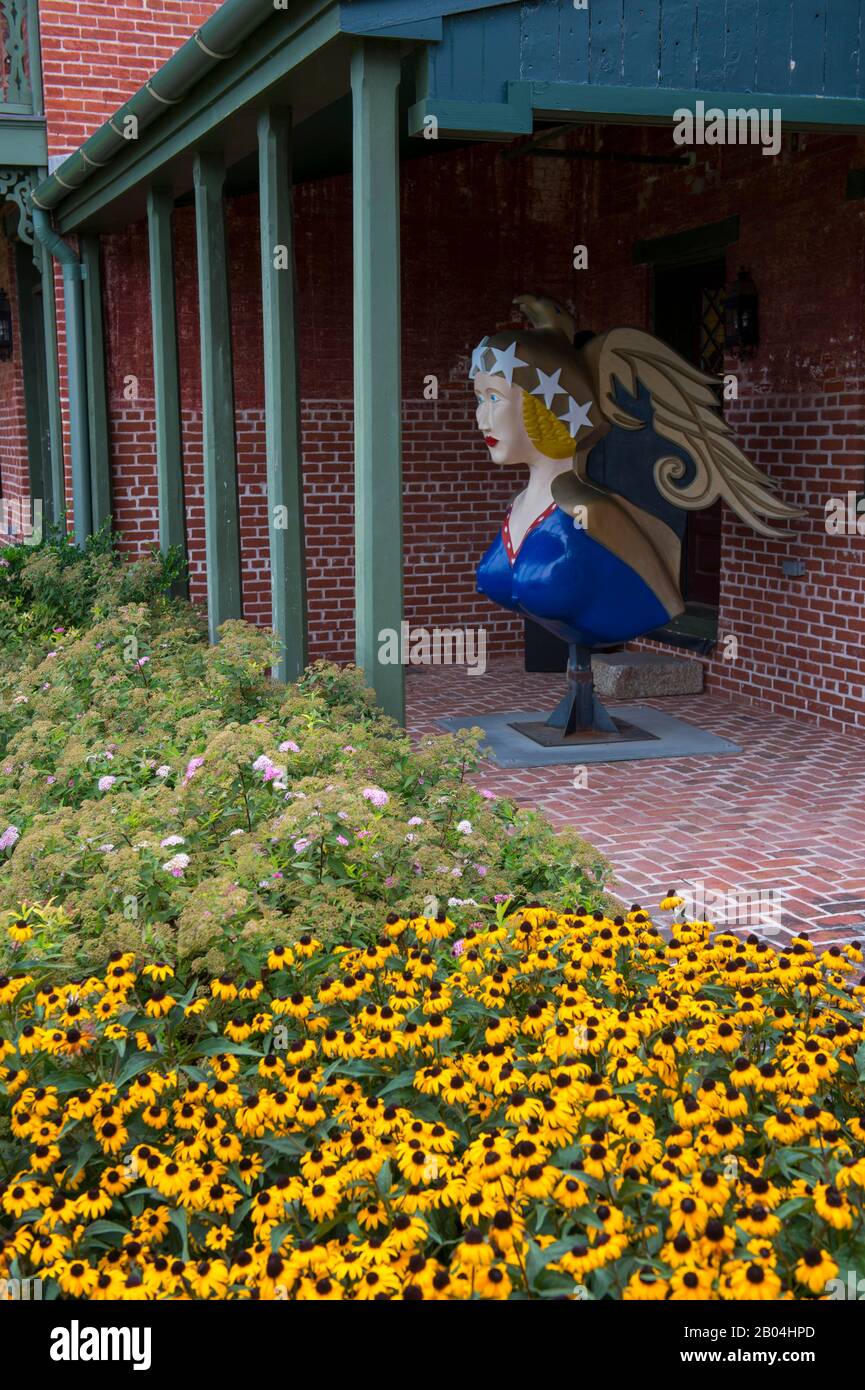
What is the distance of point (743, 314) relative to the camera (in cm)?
855

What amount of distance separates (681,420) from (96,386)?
4964 millimetres

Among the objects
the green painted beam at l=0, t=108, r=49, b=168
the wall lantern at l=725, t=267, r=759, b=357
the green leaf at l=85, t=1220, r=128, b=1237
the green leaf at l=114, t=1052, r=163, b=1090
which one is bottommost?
the green leaf at l=85, t=1220, r=128, b=1237

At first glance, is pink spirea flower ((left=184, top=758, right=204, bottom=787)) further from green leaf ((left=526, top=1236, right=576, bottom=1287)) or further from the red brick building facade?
the red brick building facade

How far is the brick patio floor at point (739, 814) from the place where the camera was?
5230 mm

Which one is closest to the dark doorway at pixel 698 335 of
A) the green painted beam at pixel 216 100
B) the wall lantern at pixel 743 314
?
the wall lantern at pixel 743 314

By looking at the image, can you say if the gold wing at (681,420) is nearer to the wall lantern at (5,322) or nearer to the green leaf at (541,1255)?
the green leaf at (541,1255)

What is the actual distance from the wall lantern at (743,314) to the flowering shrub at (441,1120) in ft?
19.8

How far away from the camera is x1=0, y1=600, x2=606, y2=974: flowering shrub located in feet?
11.3

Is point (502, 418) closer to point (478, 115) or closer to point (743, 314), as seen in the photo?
point (743, 314)

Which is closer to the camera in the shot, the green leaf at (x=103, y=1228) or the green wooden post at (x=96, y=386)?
the green leaf at (x=103, y=1228)

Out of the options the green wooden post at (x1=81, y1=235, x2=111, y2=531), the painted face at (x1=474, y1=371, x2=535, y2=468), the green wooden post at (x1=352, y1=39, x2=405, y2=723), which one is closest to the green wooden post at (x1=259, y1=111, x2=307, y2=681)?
the green wooden post at (x1=352, y1=39, x2=405, y2=723)

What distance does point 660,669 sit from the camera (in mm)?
9211

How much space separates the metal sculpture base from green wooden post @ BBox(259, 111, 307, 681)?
5.56 feet

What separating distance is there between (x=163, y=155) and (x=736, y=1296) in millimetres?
7525
